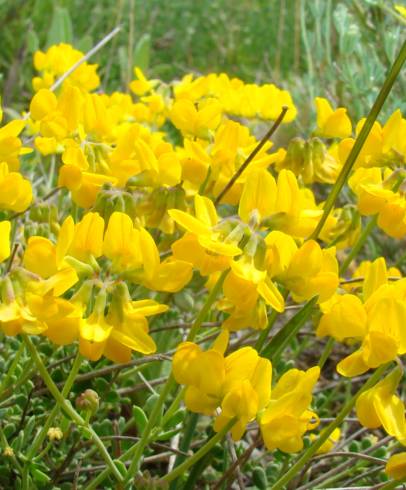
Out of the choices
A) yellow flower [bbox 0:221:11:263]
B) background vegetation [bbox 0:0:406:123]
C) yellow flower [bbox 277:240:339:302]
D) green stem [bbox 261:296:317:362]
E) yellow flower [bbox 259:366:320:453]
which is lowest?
background vegetation [bbox 0:0:406:123]

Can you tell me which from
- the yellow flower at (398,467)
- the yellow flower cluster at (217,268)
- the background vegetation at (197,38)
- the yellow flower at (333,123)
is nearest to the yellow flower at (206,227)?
the yellow flower cluster at (217,268)

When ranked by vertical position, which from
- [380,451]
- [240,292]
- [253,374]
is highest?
[240,292]

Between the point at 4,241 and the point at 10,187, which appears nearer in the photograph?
the point at 4,241

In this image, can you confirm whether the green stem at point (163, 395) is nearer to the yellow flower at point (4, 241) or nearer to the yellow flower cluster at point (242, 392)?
the yellow flower cluster at point (242, 392)

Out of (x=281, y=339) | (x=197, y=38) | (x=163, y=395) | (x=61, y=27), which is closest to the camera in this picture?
(x=163, y=395)

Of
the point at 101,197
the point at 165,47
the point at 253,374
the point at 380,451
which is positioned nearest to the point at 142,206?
the point at 101,197

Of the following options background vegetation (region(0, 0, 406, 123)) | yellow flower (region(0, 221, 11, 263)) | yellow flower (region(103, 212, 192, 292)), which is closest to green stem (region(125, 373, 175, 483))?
yellow flower (region(103, 212, 192, 292))

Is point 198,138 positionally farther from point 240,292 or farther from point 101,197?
point 240,292

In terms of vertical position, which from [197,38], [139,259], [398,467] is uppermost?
[139,259]

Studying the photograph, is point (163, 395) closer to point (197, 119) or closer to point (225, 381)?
point (225, 381)

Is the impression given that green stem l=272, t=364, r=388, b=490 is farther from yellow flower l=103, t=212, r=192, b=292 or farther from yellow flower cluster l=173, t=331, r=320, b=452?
yellow flower l=103, t=212, r=192, b=292

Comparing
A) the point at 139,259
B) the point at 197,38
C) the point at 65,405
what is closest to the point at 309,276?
the point at 139,259
